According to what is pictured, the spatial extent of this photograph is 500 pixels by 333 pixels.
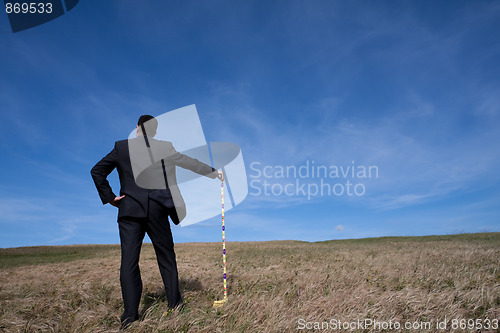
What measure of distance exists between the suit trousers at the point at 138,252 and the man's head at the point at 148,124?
1216 mm

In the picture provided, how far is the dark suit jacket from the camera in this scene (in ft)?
16.7

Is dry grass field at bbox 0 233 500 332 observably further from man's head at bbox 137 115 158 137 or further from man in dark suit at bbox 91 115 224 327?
man's head at bbox 137 115 158 137

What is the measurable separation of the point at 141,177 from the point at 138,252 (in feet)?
3.95

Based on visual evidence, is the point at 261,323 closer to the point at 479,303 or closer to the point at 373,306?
the point at 373,306

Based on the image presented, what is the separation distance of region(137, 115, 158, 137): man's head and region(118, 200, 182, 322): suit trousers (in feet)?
3.99

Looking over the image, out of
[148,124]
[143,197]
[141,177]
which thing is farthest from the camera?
[148,124]

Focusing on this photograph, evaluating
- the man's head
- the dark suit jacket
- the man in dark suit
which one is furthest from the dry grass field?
the man's head

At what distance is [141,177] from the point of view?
527cm

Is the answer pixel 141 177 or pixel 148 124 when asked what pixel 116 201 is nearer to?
pixel 141 177

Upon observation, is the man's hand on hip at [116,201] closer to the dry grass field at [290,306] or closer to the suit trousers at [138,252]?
the suit trousers at [138,252]

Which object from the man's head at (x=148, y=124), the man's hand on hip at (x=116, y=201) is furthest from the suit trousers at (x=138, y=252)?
the man's head at (x=148, y=124)

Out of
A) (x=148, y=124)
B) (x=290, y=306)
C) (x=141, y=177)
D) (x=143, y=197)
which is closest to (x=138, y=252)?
(x=143, y=197)

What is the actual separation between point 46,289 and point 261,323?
6.05 meters

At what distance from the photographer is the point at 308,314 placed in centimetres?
461
